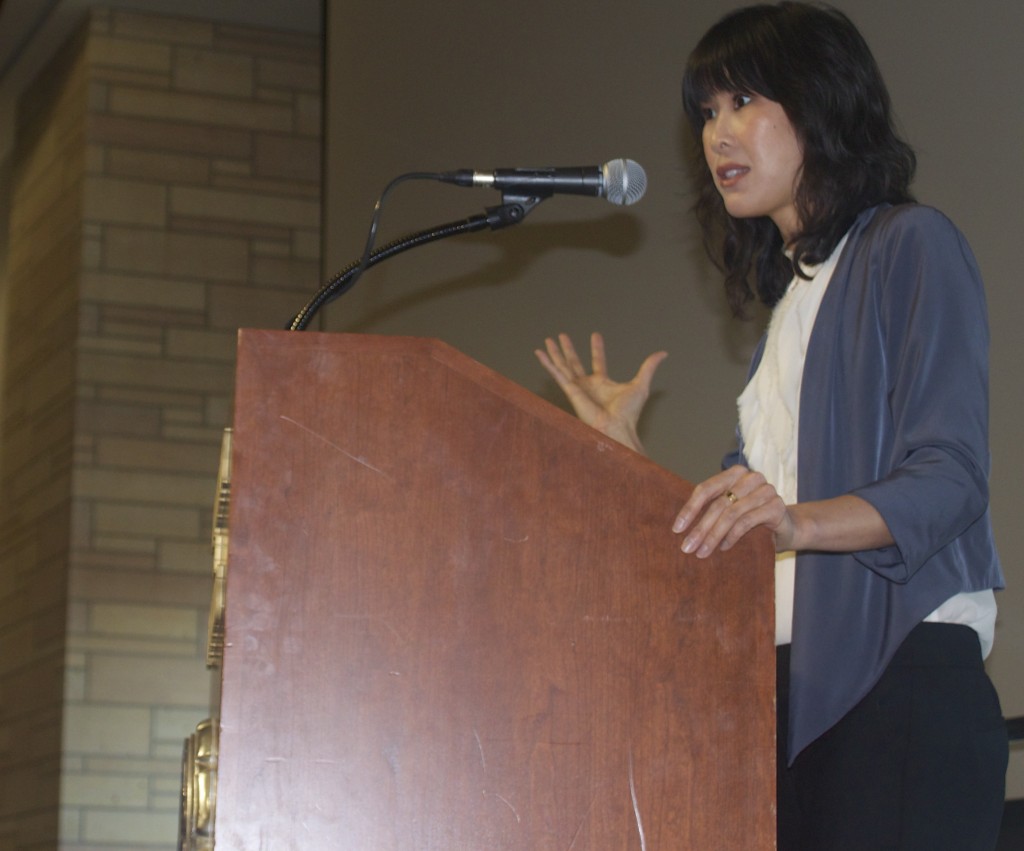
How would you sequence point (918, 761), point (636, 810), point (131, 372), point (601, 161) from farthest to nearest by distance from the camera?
point (131, 372) < point (601, 161) < point (918, 761) < point (636, 810)

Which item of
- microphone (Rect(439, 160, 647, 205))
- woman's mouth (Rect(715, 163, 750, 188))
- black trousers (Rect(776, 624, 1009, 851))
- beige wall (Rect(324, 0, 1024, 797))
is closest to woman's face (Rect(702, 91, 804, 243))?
woman's mouth (Rect(715, 163, 750, 188))

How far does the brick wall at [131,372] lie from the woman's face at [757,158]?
11.5 ft

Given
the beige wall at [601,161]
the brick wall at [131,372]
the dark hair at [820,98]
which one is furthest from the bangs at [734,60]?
the brick wall at [131,372]

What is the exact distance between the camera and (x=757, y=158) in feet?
4.95

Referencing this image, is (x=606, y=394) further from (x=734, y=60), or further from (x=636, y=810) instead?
(x=636, y=810)

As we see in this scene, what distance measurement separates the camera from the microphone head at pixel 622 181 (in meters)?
1.53

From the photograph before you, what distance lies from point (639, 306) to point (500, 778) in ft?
6.87

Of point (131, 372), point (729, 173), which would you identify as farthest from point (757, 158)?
point (131, 372)

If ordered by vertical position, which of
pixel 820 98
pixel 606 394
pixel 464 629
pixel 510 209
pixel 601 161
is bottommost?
pixel 464 629

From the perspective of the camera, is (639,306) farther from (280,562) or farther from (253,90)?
(253,90)

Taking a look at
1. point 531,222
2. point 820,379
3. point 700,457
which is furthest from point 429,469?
point 531,222

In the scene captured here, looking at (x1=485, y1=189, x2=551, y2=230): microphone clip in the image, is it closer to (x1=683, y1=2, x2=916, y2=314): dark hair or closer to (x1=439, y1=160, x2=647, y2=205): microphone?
(x1=439, y1=160, x2=647, y2=205): microphone

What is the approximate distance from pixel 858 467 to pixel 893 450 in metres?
0.05

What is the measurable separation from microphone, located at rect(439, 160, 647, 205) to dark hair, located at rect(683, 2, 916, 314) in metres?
0.13
